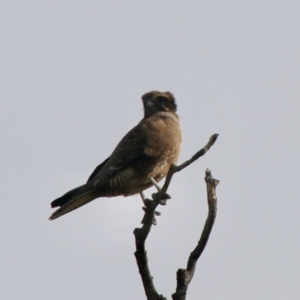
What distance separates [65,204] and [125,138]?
→ 58.1 inches

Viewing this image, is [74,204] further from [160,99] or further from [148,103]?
[160,99]

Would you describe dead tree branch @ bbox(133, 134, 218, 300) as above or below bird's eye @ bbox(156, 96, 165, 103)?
below

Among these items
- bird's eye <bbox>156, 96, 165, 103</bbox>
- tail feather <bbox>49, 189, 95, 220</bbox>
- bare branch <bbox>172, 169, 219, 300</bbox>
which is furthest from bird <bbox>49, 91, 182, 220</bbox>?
bare branch <bbox>172, 169, 219, 300</bbox>

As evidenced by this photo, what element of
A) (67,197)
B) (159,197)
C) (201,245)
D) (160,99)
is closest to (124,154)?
(67,197)

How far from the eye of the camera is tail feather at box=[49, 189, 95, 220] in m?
7.94

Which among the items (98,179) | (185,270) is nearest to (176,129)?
(98,179)

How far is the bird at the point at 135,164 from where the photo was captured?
8.55m

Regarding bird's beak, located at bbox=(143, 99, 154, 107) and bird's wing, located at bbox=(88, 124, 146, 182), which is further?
bird's beak, located at bbox=(143, 99, 154, 107)

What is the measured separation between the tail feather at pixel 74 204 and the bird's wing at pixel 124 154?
250 mm

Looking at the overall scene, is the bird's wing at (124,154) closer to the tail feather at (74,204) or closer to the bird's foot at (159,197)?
the tail feather at (74,204)

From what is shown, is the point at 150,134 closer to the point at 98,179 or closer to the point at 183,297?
the point at 98,179

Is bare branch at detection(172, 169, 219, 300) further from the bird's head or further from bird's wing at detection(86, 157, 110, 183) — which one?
the bird's head

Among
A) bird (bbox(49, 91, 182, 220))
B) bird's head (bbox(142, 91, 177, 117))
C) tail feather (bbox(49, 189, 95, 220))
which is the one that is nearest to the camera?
tail feather (bbox(49, 189, 95, 220))

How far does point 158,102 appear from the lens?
398 inches
